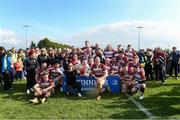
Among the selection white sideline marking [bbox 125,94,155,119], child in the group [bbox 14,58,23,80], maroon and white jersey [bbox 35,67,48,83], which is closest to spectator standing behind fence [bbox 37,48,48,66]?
maroon and white jersey [bbox 35,67,48,83]

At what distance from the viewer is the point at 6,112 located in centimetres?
1197

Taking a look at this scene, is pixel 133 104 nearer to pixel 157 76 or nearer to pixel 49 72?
pixel 49 72

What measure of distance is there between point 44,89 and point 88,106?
7.81ft

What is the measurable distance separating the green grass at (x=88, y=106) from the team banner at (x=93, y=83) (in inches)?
21.6

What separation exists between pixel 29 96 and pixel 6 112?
286 centimetres

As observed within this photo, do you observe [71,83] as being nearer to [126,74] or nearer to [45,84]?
[45,84]

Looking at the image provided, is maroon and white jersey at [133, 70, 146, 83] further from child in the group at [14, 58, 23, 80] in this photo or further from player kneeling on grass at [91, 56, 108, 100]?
child in the group at [14, 58, 23, 80]

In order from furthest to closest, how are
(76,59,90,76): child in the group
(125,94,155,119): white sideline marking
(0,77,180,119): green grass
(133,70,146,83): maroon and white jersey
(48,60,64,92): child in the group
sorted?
(48,60,64,92): child in the group → (76,59,90,76): child in the group → (133,70,146,83): maroon and white jersey → (0,77,180,119): green grass → (125,94,155,119): white sideline marking

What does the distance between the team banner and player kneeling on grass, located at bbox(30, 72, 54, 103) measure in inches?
42.2

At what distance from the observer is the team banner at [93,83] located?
50.3ft

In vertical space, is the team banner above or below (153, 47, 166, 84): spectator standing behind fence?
below

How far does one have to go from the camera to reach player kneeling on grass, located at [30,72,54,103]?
1398 centimetres

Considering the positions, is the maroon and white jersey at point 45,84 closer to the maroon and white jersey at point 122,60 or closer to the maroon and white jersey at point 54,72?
the maroon and white jersey at point 54,72

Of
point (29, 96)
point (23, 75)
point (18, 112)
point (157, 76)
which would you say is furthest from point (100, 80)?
point (23, 75)
